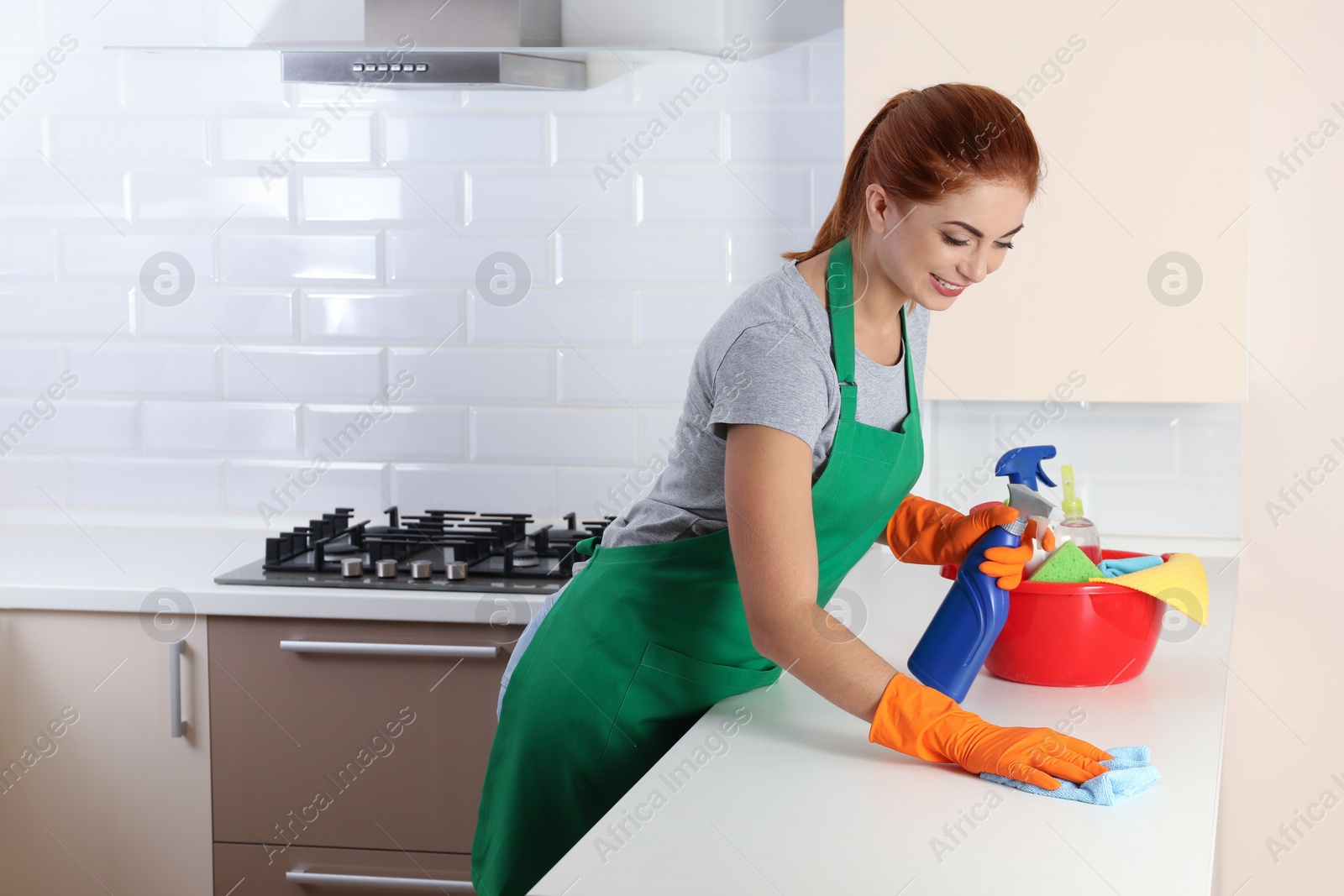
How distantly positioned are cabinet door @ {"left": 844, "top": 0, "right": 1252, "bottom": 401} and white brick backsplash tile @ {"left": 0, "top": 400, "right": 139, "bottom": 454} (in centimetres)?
151

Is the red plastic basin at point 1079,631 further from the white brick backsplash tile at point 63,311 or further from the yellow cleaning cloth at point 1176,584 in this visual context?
the white brick backsplash tile at point 63,311

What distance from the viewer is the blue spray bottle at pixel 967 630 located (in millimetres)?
1241

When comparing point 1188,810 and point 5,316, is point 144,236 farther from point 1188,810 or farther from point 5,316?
point 1188,810

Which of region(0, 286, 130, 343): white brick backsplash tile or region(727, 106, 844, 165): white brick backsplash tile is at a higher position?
region(727, 106, 844, 165): white brick backsplash tile

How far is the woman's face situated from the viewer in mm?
1182

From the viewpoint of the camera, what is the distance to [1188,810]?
1.01 m

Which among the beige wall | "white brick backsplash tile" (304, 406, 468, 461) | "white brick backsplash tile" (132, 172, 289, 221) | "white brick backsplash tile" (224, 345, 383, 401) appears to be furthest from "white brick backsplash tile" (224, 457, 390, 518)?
the beige wall

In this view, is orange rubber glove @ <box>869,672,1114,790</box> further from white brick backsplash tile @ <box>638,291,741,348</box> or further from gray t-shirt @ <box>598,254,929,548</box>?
white brick backsplash tile @ <box>638,291,741,348</box>

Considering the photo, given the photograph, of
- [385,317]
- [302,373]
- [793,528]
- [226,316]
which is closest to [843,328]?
[793,528]

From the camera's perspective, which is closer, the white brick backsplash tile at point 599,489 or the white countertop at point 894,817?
the white countertop at point 894,817

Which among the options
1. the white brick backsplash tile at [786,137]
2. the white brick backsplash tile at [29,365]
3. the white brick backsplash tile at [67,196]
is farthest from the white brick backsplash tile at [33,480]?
the white brick backsplash tile at [786,137]

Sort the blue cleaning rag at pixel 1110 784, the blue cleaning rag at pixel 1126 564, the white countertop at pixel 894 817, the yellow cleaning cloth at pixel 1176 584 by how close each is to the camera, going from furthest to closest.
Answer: the blue cleaning rag at pixel 1126 564 < the yellow cleaning cloth at pixel 1176 584 < the blue cleaning rag at pixel 1110 784 < the white countertop at pixel 894 817

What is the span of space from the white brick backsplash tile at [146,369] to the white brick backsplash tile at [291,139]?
1.24 feet

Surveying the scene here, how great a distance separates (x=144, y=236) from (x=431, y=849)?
129 centimetres
